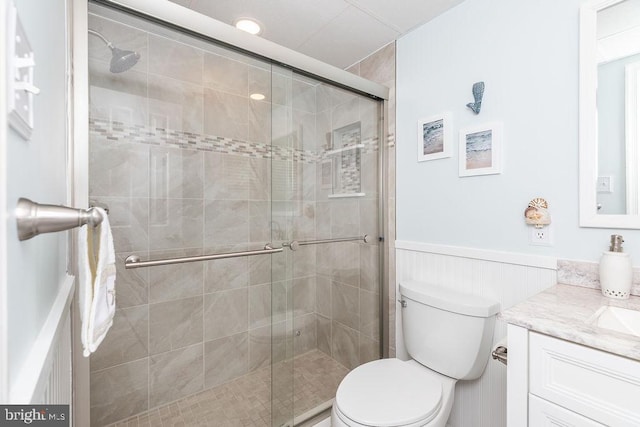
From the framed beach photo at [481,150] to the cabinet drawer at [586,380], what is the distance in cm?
79

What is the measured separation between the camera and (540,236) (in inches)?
48.4

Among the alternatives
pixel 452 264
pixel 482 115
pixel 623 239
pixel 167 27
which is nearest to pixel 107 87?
pixel 167 27

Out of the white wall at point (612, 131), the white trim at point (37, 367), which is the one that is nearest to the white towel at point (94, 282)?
the white trim at point (37, 367)

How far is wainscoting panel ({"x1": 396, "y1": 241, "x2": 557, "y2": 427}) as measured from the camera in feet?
4.11

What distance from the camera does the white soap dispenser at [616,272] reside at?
38.5 inches

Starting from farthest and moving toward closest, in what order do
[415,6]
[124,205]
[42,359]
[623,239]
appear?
[415,6] < [124,205] < [623,239] < [42,359]

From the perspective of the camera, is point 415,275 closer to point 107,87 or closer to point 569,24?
point 569,24

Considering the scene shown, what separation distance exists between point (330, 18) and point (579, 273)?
1.60m

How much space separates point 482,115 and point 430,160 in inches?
12.5

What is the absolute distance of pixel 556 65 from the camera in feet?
3.87

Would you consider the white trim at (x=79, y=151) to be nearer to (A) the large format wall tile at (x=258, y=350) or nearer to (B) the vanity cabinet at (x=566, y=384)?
(A) the large format wall tile at (x=258, y=350)

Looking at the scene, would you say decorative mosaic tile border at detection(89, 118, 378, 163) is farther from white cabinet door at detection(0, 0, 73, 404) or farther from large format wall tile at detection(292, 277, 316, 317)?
large format wall tile at detection(292, 277, 316, 317)

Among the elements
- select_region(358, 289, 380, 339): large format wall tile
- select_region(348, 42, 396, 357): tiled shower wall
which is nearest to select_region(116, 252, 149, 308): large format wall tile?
select_region(358, 289, 380, 339): large format wall tile

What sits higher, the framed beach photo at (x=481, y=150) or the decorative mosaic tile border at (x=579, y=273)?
the framed beach photo at (x=481, y=150)
